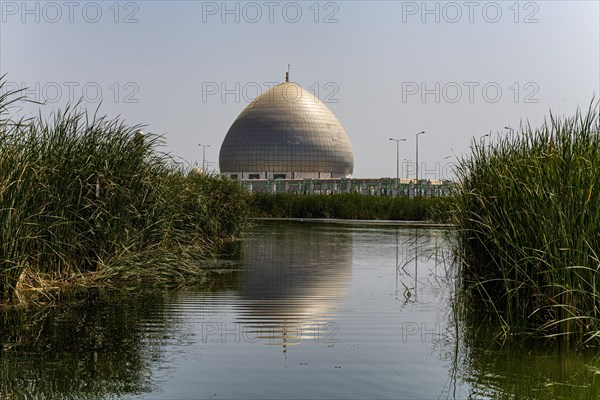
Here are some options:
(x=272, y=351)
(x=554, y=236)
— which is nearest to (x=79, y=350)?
(x=272, y=351)

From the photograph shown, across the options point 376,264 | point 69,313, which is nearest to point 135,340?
point 69,313

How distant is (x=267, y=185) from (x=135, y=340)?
204ft

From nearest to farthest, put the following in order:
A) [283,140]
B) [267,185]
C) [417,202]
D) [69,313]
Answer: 1. [69,313]
2. [417,202]
3. [267,185]
4. [283,140]

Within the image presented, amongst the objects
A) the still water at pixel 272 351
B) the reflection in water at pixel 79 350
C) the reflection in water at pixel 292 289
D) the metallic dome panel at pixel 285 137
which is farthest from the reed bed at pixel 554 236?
the metallic dome panel at pixel 285 137

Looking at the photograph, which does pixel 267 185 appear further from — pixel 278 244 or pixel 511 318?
pixel 511 318

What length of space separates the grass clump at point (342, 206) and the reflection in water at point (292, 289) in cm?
1956

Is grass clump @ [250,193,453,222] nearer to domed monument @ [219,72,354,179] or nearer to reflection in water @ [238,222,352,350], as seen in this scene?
reflection in water @ [238,222,352,350]

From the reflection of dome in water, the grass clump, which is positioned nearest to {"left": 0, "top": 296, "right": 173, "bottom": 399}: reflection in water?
the reflection of dome in water

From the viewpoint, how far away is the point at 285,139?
9575 centimetres

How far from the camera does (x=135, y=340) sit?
6.62m

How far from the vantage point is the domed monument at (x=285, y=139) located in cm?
9644

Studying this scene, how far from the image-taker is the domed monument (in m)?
96.4

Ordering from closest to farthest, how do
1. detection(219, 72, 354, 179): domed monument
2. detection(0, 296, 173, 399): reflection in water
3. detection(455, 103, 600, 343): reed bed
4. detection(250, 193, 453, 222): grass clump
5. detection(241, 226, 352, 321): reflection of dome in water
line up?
detection(0, 296, 173, 399): reflection in water, detection(455, 103, 600, 343): reed bed, detection(241, 226, 352, 321): reflection of dome in water, detection(250, 193, 453, 222): grass clump, detection(219, 72, 354, 179): domed monument

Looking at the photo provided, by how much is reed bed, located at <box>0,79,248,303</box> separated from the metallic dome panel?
274ft
